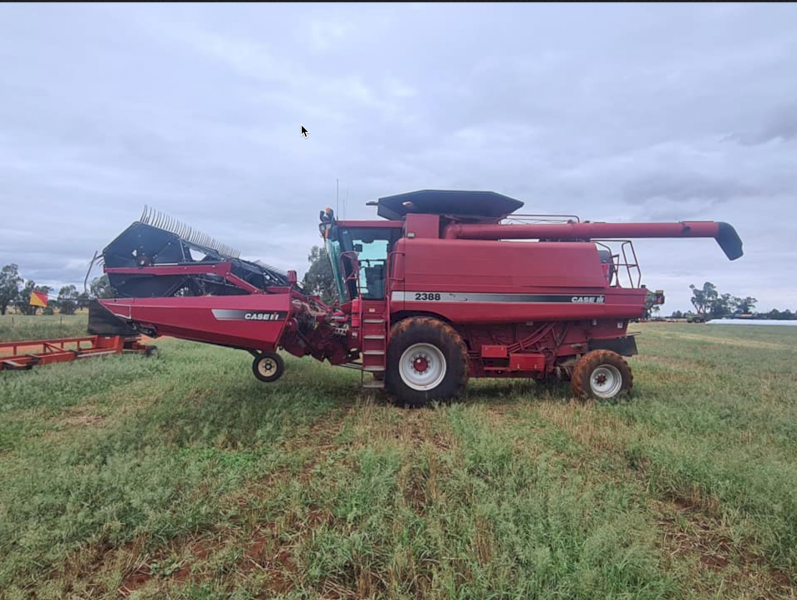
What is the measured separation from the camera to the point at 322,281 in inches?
458

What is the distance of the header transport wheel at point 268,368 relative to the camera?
6.35 metres

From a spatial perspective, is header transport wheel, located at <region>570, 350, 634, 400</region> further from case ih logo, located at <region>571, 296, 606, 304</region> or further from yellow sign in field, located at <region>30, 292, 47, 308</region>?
yellow sign in field, located at <region>30, 292, 47, 308</region>

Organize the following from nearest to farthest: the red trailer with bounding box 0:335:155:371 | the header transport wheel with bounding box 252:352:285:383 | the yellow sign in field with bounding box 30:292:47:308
Answer: the header transport wheel with bounding box 252:352:285:383 < the red trailer with bounding box 0:335:155:371 < the yellow sign in field with bounding box 30:292:47:308

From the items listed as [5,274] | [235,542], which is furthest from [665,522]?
[5,274]

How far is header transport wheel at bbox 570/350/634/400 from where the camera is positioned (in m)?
5.66

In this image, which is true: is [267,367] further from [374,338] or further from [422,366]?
[422,366]

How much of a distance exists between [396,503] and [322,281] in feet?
30.6

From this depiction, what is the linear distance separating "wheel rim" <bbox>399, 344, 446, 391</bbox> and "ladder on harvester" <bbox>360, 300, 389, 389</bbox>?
0.29 meters

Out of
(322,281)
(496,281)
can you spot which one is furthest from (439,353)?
(322,281)

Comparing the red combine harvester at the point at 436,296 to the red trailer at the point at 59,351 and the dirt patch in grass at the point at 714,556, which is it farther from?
the red trailer at the point at 59,351

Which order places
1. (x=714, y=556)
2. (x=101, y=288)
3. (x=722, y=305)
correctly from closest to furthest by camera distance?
(x=714, y=556), (x=101, y=288), (x=722, y=305)

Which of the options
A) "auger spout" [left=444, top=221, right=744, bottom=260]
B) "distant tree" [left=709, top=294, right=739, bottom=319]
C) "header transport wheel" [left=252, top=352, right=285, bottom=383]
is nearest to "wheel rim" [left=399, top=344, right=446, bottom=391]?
"auger spout" [left=444, top=221, right=744, bottom=260]

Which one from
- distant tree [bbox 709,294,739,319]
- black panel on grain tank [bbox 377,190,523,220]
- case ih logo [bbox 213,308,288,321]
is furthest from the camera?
distant tree [bbox 709,294,739,319]

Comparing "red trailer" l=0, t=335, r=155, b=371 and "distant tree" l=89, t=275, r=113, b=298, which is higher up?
"distant tree" l=89, t=275, r=113, b=298
